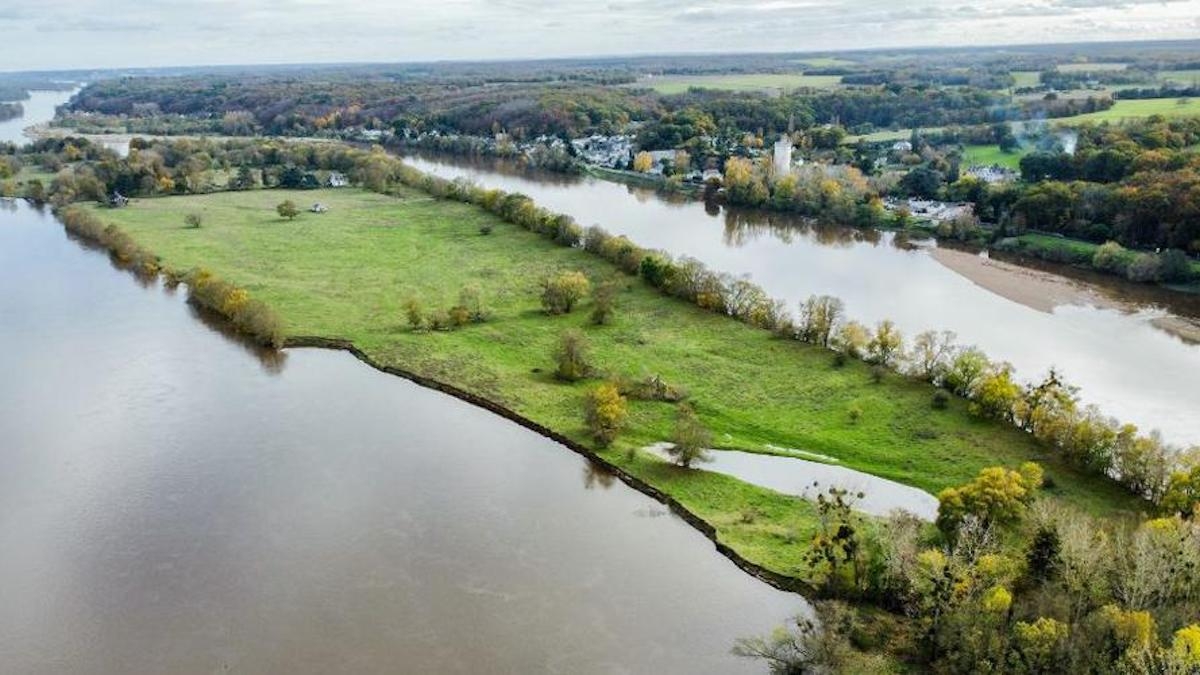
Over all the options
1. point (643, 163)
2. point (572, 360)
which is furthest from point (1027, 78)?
point (572, 360)

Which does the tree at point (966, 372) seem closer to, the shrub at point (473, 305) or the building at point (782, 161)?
the shrub at point (473, 305)

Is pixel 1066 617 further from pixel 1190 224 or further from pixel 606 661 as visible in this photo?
pixel 1190 224

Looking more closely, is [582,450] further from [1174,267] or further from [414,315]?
[1174,267]

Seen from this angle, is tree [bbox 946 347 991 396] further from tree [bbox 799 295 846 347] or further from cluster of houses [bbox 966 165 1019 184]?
cluster of houses [bbox 966 165 1019 184]

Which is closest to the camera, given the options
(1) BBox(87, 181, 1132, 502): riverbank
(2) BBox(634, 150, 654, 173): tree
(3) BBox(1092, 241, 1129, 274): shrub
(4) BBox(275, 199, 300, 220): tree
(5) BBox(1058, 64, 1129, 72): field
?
(1) BBox(87, 181, 1132, 502): riverbank

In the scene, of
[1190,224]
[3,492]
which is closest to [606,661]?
[3,492]

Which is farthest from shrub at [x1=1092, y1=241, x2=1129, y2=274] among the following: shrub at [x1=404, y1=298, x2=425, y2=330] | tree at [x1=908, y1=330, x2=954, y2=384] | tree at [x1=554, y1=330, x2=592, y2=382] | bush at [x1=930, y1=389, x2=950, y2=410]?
shrub at [x1=404, y1=298, x2=425, y2=330]
